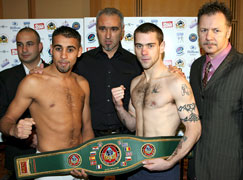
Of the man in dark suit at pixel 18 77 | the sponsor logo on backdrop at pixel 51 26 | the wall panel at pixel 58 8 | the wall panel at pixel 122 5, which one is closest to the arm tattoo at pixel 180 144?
the man in dark suit at pixel 18 77

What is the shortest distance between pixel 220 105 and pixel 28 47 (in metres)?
2.05

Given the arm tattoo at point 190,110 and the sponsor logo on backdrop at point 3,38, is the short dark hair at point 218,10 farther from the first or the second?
the sponsor logo on backdrop at point 3,38

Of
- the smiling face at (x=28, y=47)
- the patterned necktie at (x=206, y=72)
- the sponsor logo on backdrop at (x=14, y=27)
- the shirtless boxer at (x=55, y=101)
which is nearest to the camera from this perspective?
the shirtless boxer at (x=55, y=101)

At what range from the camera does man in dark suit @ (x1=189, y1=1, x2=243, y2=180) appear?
1733 millimetres

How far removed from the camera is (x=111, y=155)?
1781 millimetres

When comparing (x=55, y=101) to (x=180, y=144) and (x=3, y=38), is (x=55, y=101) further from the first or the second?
(x=3, y=38)

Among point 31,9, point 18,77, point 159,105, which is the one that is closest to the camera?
point 159,105

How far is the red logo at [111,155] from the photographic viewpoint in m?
1.77

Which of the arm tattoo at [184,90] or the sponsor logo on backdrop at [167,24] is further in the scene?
the sponsor logo on backdrop at [167,24]

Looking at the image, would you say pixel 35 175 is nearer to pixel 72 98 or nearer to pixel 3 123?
pixel 3 123

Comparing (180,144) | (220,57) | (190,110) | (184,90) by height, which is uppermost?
(220,57)

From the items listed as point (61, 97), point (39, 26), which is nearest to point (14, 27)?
point (39, 26)

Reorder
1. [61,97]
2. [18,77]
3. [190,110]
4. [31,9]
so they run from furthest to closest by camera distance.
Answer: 1. [31,9]
2. [18,77]
3. [61,97]
4. [190,110]

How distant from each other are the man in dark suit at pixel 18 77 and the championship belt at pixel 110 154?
33.8 inches
